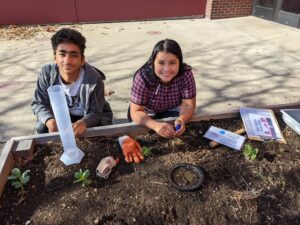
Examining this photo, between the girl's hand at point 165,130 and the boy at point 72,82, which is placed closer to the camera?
the girl's hand at point 165,130

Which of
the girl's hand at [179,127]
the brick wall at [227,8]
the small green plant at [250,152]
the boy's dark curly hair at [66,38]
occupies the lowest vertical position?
the brick wall at [227,8]

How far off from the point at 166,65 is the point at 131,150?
0.65 meters

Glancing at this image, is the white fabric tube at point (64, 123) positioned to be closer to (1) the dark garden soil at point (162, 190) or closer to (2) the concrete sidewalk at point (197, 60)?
(1) the dark garden soil at point (162, 190)

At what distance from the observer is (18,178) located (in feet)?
5.77

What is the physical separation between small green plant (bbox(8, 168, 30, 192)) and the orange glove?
1.92ft

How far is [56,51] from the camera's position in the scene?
87.3 inches

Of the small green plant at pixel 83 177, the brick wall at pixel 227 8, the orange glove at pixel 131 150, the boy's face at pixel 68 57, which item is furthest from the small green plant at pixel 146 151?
the brick wall at pixel 227 8

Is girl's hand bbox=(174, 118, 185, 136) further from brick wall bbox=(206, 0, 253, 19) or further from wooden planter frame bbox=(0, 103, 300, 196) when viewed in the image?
brick wall bbox=(206, 0, 253, 19)

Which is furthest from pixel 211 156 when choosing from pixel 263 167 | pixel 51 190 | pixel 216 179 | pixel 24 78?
pixel 24 78

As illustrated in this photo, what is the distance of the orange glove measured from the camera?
6.26ft

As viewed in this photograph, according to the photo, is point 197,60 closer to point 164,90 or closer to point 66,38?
point 164,90

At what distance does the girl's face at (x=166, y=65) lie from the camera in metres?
2.12

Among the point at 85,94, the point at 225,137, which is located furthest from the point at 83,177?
the point at 225,137

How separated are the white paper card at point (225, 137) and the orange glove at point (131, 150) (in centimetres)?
49
